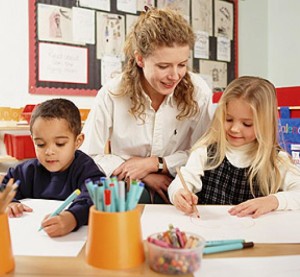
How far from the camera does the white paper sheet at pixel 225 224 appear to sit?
675 millimetres

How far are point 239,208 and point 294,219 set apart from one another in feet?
0.38

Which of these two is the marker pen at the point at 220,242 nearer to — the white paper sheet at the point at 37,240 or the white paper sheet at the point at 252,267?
the white paper sheet at the point at 252,267

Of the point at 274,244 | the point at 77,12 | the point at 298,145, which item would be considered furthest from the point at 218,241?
the point at 77,12

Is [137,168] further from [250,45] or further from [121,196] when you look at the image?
[250,45]

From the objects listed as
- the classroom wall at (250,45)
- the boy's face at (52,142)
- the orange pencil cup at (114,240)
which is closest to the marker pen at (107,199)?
the orange pencil cup at (114,240)

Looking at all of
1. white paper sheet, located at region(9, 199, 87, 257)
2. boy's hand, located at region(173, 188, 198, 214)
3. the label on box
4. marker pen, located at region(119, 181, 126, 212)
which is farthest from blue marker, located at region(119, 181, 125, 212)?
the label on box

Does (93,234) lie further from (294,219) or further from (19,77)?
(19,77)

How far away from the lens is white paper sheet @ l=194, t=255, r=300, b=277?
0.53 metres

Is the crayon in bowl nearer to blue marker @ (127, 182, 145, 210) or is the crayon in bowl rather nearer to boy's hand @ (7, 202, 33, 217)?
blue marker @ (127, 182, 145, 210)

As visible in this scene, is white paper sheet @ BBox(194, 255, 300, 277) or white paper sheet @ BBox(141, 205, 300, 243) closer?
white paper sheet @ BBox(194, 255, 300, 277)

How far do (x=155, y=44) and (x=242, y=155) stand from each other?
43 centimetres

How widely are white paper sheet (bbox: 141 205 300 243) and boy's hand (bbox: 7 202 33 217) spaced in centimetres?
26

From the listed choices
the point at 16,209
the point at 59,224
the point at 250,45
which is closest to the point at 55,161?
the point at 16,209

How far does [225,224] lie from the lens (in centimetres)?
74
